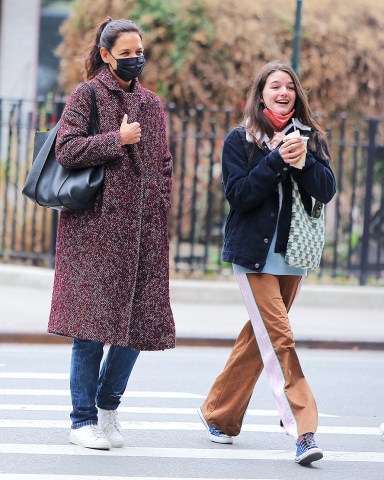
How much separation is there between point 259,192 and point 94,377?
1144 millimetres

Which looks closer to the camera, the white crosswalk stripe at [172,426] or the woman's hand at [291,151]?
the woman's hand at [291,151]

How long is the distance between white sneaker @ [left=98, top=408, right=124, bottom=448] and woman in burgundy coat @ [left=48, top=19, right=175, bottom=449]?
11 cm

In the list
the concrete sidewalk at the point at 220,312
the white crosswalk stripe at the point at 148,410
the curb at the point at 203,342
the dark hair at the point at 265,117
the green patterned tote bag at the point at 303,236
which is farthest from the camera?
the concrete sidewalk at the point at 220,312

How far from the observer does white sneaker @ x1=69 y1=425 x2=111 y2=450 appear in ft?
18.9

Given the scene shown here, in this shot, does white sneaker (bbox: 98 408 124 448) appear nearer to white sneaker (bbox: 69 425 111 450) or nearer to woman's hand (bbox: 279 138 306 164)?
white sneaker (bbox: 69 425 111 450)

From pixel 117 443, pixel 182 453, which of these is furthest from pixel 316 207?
pixel 117 443

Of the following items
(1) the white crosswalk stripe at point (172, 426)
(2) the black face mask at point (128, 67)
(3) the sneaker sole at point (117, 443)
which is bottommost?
(1) the white crosswalk stripe at point (172, 426)

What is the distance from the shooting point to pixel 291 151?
18.5 feet

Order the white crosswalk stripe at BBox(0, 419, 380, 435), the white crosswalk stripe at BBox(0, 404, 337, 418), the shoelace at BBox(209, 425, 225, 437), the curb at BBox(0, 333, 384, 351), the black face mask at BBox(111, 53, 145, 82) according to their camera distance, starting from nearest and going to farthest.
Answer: the black face mask at BBox(111, 53, 145, 82), the shoelace at BBox(209, 425, 225, 437), the white crosswalk stripe at BBox(0, 419, 380, 435), the white crosswalk stripe at BBox(0, 404, 337, 418), the curb at BBox(0, 333, 384, 351)

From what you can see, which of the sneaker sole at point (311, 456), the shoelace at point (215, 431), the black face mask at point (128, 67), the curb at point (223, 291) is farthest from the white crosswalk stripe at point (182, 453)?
the curb at point (223, 291)

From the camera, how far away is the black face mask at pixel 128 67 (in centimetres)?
562

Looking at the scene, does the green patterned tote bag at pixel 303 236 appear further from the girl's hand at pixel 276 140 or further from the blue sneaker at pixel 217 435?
the blue sneaker at pixel 217 435

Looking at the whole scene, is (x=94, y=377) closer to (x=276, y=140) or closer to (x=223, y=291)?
(x=276, y=140)

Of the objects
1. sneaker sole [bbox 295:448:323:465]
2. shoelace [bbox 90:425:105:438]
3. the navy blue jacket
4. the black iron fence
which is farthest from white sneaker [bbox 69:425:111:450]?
the black iron fence
